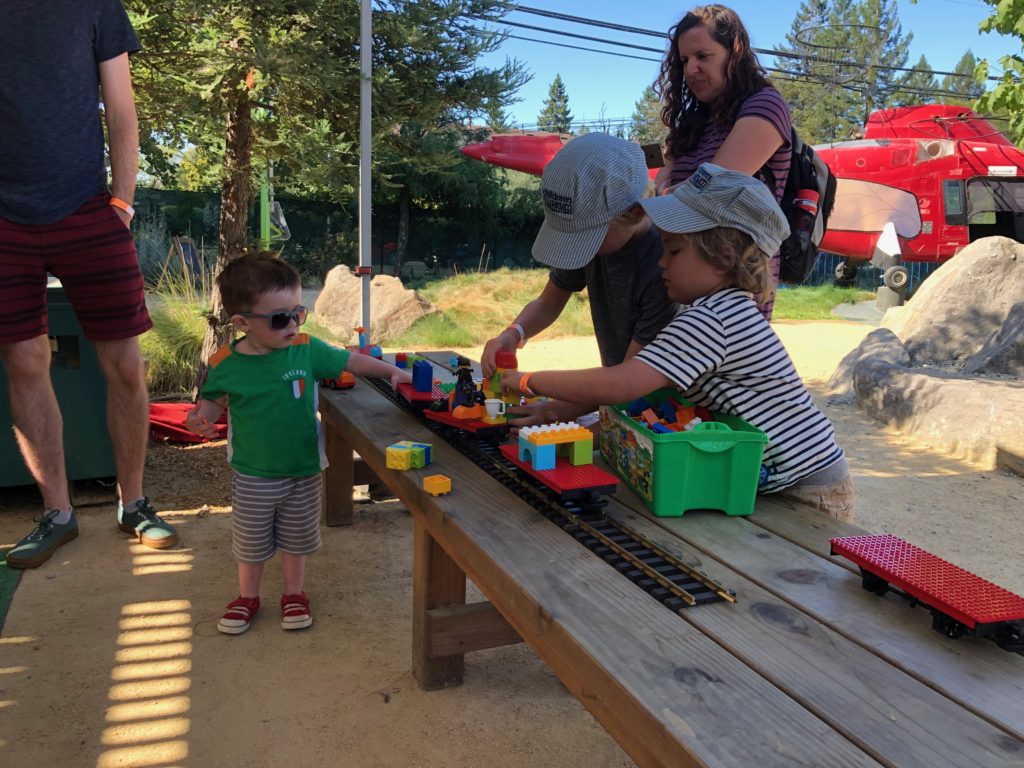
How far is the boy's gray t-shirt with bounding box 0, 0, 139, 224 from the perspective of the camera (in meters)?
3.06

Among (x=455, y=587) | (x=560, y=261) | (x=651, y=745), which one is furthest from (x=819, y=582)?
(x=455, y=587)

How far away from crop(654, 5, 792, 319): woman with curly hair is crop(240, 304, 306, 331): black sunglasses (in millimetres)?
1246

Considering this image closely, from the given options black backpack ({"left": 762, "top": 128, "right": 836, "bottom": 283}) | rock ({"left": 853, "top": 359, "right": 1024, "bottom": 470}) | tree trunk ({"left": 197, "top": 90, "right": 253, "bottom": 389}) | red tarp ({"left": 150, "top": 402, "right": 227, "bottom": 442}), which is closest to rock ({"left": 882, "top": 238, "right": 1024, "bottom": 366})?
rock ({"left": 853, "top": 359, "right": 1024, "bottom": 470})

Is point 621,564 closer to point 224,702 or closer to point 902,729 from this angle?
point 902,729

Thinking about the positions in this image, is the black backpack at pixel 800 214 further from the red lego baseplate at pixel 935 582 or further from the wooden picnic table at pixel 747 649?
the red lego baseplate at pixel 935 582

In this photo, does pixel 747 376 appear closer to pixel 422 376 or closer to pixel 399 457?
pixel 399 457

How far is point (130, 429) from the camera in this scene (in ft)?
11.5

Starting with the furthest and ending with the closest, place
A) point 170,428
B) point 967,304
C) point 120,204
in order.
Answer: point 967,304
point 170,428
point 120,204

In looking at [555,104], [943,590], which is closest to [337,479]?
[943,590]

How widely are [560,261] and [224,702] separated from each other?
1580 millimetres

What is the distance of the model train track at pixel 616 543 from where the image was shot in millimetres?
1453

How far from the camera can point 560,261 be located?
2.25 meters

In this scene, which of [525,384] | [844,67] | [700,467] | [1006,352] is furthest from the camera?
[844,67]

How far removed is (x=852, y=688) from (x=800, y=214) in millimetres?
1914
